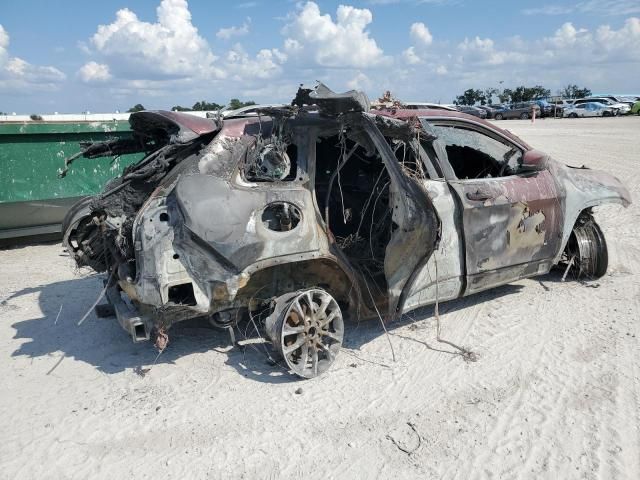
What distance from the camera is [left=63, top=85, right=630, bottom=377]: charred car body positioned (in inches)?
→ 145

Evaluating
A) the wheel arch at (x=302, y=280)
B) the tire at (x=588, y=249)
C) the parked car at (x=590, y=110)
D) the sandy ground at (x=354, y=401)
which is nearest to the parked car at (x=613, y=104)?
the parked car at (x=590, y=110)

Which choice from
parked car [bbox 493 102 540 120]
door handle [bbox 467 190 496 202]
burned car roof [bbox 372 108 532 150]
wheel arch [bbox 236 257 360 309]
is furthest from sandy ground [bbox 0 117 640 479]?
parked car [bbox 493 102 540 120]

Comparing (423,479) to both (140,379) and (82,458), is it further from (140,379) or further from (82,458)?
(140,379)

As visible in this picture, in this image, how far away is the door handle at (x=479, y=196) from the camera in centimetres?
447

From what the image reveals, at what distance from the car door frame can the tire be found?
2.48 ft

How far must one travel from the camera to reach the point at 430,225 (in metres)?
3.95

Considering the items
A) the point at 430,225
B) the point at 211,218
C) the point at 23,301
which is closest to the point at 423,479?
the point at 430,225

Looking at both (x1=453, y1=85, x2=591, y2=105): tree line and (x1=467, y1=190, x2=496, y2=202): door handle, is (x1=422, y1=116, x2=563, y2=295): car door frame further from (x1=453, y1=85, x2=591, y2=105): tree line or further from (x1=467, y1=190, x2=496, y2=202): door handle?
(x1=453, y1=85, x2=591, y2=105): tree line

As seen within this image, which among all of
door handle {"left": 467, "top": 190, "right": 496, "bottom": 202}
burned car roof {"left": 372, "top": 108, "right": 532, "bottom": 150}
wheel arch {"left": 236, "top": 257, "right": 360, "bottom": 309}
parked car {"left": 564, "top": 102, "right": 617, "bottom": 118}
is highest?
parked car {"left": 564, "top": 102, "right": 617, "bottom": 118}

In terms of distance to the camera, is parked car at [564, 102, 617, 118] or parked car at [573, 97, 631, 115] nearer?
parked car at [573, 97, 631, 115]

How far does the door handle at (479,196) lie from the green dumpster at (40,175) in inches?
214

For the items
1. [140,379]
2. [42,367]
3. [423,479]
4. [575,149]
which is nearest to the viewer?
[423,479]

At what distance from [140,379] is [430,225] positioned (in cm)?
245

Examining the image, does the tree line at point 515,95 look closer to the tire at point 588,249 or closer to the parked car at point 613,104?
the parked car at point 613,104
